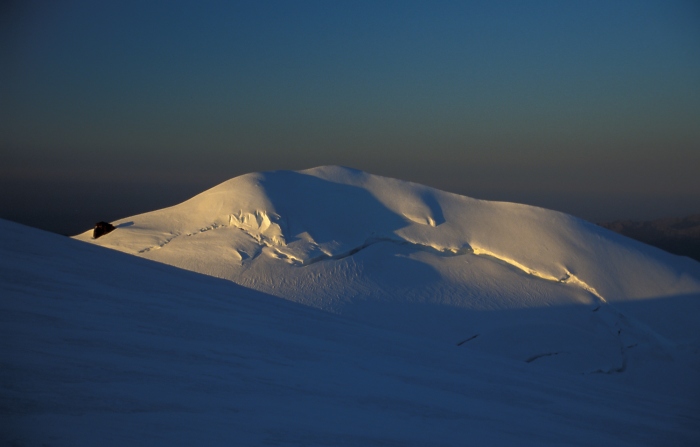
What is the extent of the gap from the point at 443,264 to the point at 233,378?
14.7 feet

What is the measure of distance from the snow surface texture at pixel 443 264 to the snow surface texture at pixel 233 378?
6.76 ft

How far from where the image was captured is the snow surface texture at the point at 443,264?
531 cm

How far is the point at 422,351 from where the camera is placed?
9.57 ft

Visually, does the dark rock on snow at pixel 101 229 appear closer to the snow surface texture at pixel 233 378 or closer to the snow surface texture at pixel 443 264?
the snow surface texture at pixel 443 264

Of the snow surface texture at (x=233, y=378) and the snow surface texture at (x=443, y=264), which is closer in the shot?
the snow surface texture at (x=233, y=378)


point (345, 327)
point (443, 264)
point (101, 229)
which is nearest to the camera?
point (345, 327)

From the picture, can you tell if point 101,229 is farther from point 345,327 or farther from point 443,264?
point 345,327

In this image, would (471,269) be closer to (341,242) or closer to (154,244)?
(341,242)

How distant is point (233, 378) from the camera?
6.26ft

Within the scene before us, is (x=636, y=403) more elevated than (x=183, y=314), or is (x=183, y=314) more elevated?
(x=183, y=314)

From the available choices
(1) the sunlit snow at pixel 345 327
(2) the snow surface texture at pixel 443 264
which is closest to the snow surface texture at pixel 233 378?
(1) the sunlit snow at pixel 345 327

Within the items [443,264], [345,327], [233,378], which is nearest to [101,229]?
[443,264]

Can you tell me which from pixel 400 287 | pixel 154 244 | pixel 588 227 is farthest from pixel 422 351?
pixel 588 227

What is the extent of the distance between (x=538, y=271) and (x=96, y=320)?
5055mm
